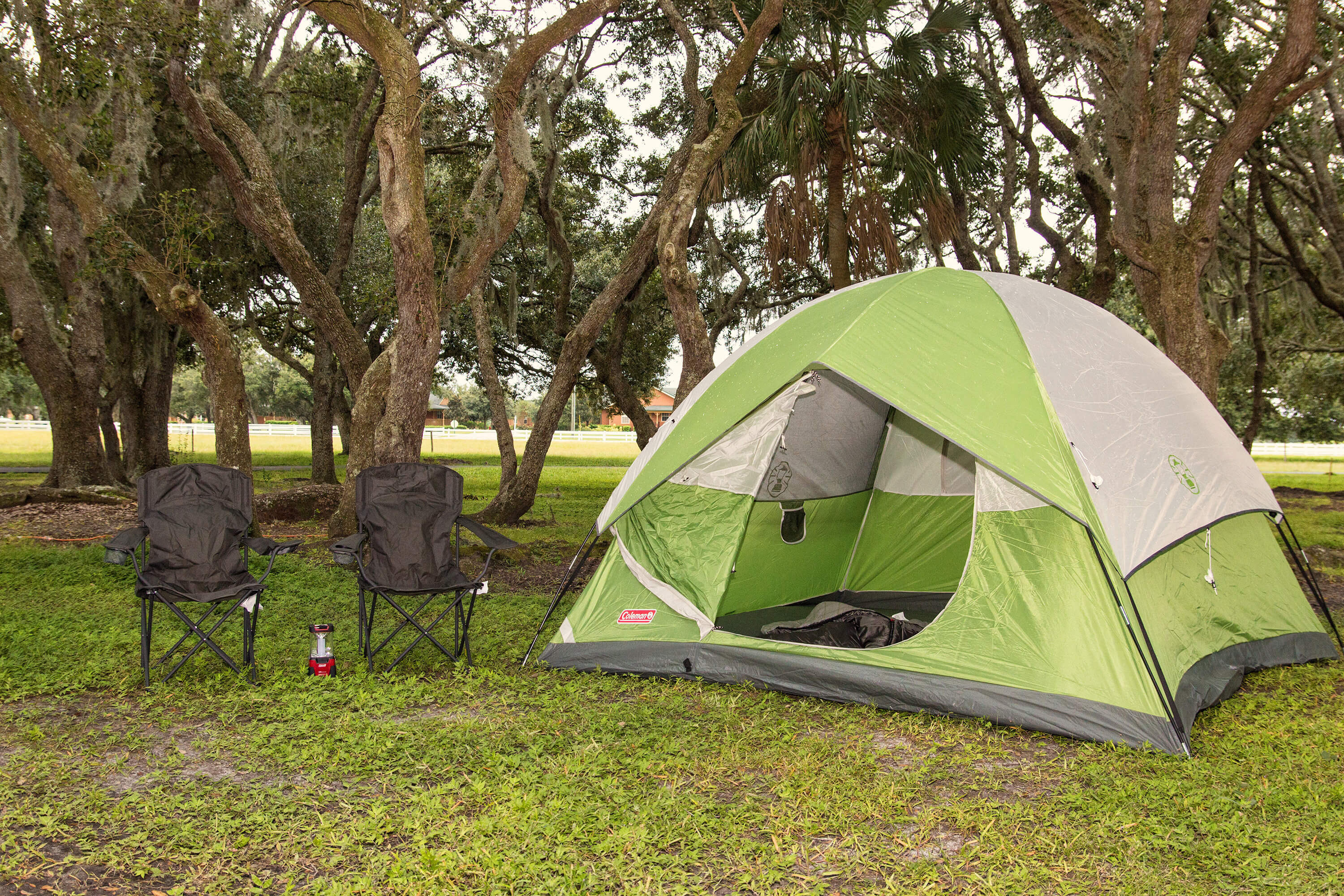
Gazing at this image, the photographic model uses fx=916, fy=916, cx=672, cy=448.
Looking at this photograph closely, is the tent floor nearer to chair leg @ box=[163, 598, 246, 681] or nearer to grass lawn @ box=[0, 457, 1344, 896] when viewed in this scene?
grass lawn @ box=[0, 457, 1344, 896]

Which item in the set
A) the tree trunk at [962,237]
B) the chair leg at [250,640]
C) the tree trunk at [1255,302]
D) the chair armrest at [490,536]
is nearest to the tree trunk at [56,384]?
the chair leg at [250,640]

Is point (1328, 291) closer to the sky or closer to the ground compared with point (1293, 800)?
closer to the sky

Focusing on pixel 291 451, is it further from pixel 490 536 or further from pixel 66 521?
pixel 490 536

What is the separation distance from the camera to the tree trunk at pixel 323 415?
12.7 metres

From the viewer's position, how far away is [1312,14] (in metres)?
5.79

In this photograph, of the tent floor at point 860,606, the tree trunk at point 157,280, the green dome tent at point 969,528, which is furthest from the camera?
the tree trunk at point 157,280

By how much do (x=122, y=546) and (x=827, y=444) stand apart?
3463 millimetres

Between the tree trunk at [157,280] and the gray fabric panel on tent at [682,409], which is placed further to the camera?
the tree trunk at [157,280]

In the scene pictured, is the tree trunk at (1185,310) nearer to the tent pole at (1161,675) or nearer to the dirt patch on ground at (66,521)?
the tent pole at (1161,675)

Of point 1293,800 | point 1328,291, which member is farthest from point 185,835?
point 1328,291

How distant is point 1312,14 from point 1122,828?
18.6 ft

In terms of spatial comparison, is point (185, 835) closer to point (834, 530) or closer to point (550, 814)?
point (550, 814)

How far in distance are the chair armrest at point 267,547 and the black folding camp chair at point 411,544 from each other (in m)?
0.24

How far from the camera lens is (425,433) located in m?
40.5
